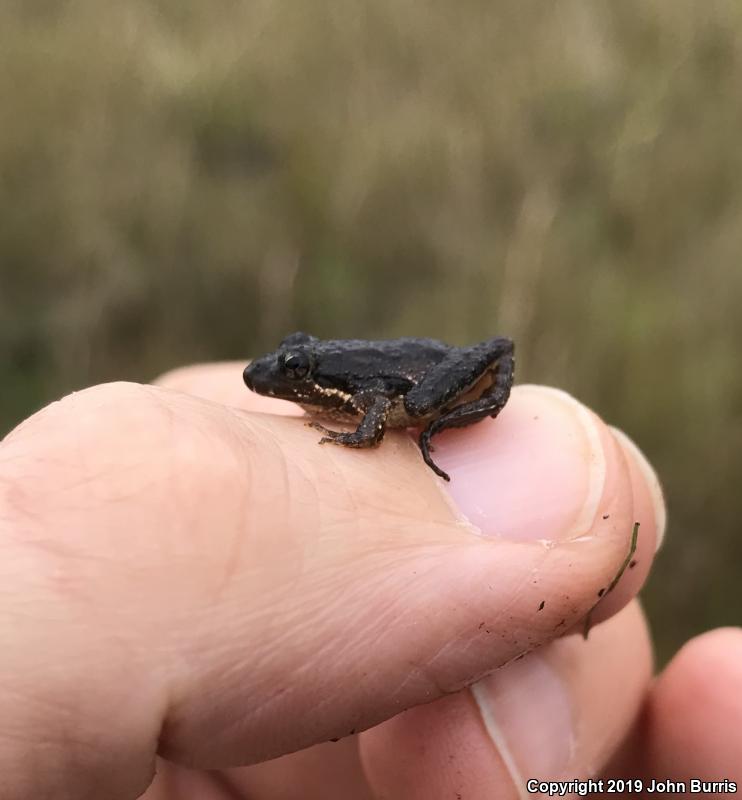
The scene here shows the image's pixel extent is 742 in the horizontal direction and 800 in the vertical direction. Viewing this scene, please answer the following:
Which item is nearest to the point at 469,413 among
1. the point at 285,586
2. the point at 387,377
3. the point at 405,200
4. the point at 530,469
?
the point at 530,469

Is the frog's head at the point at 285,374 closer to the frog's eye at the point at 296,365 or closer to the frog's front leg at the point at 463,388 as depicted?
the frog's eye at the point at 296,365

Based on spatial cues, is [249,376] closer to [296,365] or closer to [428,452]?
[296,365]

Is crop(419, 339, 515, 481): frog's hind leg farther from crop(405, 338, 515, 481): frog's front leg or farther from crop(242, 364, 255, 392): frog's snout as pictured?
crop(242, 364, 255, 392): frog's snout

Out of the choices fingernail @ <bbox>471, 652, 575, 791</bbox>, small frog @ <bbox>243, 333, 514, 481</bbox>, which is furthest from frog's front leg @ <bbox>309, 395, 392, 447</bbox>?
fingernail @ <bbox>471, 652, 575, 791</bbox>

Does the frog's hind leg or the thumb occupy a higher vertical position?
the frog's hind leg

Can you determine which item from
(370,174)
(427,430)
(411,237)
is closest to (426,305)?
(411,237)

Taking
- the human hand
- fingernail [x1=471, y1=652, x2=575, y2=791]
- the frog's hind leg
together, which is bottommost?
fingernail [x1=471, y1=652, x2=575, y2=791]
